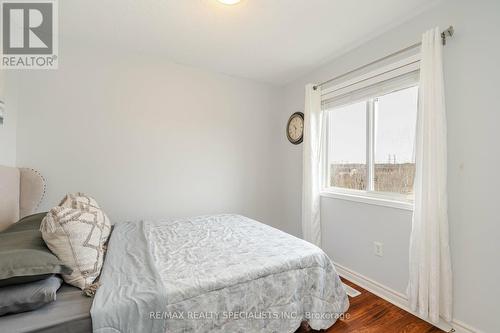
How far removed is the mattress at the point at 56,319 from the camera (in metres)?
0.85

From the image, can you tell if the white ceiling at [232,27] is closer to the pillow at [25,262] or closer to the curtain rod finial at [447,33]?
the curtain rod finial at [447,33]

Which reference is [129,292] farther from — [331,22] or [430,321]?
[331,22]

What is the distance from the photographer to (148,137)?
257 centimetres

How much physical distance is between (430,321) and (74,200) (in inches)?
108

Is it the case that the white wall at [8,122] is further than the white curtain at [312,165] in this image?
No

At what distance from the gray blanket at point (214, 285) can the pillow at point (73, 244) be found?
9 centimetres

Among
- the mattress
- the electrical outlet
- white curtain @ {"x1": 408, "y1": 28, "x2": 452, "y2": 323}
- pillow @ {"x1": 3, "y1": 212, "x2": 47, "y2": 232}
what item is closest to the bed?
the mattress

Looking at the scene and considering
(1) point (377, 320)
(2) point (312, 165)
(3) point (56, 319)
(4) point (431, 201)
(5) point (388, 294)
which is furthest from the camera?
(2) point (312, 165)

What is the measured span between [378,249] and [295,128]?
69.8 inches

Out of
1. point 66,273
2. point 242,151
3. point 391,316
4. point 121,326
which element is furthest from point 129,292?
point 242,151

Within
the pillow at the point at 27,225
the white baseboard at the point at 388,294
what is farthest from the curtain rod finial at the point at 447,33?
the pillow at the point at 27,225

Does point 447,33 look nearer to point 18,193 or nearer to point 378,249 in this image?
point 378,249

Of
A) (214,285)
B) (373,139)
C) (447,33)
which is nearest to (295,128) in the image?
(373,139)

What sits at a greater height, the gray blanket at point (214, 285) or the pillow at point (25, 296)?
the pillow at point (25, 296)
